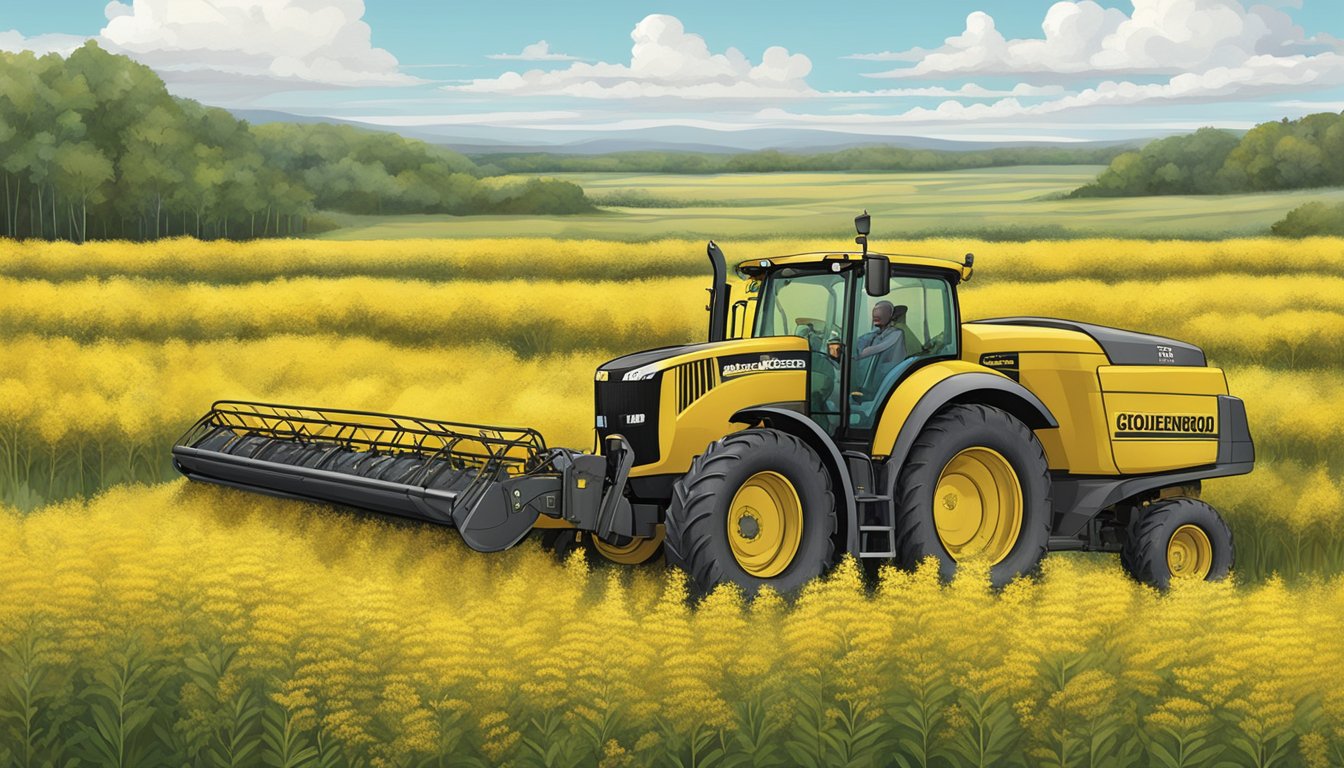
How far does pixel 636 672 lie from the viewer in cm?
830

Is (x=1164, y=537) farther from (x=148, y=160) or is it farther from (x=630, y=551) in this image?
(x=148, y=160)

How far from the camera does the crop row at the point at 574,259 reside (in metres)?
29.5

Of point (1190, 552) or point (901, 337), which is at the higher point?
point (901, 337)

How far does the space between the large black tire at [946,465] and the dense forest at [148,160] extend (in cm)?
3478

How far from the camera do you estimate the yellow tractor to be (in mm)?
10312

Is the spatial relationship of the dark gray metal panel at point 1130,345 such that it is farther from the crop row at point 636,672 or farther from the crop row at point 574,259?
the crop row at point 574,259

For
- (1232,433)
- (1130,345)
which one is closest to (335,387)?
(1130,345)

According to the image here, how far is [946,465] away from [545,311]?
13.5 meters

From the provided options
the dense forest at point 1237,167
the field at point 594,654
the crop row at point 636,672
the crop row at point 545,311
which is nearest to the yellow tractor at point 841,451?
the field at point 594,654

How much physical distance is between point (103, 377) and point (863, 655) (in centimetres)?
1208

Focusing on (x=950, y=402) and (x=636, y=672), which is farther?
(x=950, y=402)

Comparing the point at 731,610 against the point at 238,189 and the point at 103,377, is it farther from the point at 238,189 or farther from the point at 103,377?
the point at 238,189

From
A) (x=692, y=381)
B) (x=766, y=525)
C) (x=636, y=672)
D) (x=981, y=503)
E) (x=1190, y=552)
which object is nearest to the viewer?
(x=636, y=672)

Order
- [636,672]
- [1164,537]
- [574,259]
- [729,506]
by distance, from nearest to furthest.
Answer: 1. [636,672]
2. [729,506]
3. [1164,537]
4. [574,259]
